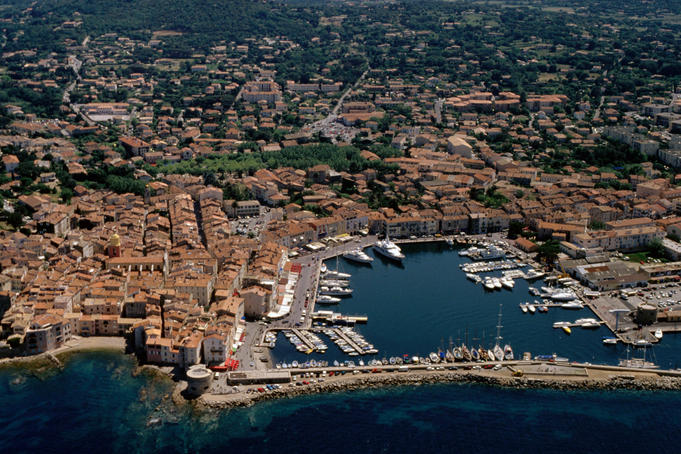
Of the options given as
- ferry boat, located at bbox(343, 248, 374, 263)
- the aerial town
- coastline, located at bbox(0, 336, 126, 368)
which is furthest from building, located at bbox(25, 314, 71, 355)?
ferry boat, located at bbox(343, 248, 374, 263)

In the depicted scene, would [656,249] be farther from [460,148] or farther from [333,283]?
[460,148]

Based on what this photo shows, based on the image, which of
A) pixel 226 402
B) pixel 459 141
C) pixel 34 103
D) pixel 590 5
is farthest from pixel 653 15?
pixel 226 402

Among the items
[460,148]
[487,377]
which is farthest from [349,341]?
[460,148]

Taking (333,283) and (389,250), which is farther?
(389,250)

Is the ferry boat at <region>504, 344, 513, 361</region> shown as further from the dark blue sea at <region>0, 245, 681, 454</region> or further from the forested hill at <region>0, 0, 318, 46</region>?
the forested hill at <region>0, 0, 318, 46</region>

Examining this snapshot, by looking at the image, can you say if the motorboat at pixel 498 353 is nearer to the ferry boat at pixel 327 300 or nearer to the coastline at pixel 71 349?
the ferry boat at pixel 327 300

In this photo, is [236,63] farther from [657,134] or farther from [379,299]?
[379,299]
